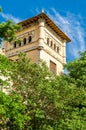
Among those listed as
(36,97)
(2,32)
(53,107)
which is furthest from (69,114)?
(2,32)

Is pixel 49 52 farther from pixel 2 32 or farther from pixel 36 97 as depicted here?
pixel 2 32

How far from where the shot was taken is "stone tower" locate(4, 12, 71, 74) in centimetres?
4419

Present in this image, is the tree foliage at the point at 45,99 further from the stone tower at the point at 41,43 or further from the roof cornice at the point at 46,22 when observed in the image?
the roof cornice at the point at 46,22

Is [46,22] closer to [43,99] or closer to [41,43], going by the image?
[41,43]

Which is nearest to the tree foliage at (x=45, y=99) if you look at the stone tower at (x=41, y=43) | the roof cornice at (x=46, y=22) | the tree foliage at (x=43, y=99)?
the tree foliage at (x=43, y=99)

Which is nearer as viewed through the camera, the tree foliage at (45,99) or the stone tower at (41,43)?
the tree foliage at (45,99)

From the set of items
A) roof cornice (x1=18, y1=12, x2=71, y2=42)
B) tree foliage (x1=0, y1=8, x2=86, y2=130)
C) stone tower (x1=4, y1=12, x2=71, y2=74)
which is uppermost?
roof cornice (x1=18, y1=12, x2=71, y2=42)

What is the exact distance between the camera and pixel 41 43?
144ft

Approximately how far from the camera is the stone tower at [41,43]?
4419 centimetres

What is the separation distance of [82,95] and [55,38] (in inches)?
1101

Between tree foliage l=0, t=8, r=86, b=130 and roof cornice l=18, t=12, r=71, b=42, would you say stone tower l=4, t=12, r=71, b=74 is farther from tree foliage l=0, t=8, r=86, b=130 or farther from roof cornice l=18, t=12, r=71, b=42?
tree foliage l=0, t=8, r=86, b=130

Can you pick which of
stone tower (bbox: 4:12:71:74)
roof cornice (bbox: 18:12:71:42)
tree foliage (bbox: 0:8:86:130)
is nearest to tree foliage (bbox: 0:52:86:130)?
tree foliage (bbox: 0:8:86:130)

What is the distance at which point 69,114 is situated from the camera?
69.1 feet

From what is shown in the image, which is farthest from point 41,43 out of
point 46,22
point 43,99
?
point 43,99
